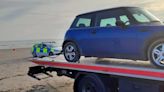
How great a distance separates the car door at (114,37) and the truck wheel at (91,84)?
2.09 feet

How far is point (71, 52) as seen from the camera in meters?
8.93

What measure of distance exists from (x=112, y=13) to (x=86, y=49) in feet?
4.03

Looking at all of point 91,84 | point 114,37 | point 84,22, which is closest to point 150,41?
point 114,37

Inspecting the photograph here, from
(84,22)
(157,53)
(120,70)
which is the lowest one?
(120,70)

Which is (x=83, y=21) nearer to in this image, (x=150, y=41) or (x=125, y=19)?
(x=125, y=19)

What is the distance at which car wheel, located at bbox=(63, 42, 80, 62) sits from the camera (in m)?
8.75

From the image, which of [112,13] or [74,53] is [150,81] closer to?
[112,13]

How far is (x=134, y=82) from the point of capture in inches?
256

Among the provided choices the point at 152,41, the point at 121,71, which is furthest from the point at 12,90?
the point at 152,41

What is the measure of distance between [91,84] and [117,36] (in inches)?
56.2

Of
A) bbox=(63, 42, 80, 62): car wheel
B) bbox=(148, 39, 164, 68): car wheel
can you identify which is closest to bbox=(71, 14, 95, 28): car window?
bbox=(63, 42, 80, 62): car wheel

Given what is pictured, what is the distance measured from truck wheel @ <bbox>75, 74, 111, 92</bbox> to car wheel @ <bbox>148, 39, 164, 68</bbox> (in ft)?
5.10

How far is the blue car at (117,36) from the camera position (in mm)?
6305

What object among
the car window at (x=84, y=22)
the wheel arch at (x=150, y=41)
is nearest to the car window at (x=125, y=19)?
the wheel arch at (x=150, y=41)
